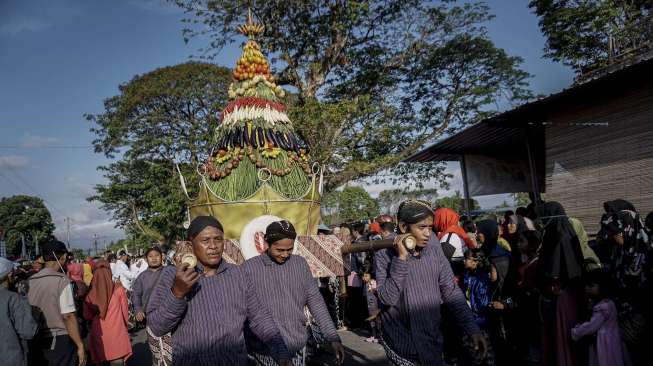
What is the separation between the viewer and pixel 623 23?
1377cm

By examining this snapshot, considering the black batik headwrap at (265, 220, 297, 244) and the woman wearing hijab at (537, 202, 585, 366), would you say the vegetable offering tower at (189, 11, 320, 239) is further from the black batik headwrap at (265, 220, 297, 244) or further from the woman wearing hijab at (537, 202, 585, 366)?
the woman wearing hijab at (537, 202, 585, 366)

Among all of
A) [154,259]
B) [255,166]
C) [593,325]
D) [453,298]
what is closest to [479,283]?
[593,325]

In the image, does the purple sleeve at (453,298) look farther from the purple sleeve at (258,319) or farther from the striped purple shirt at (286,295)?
the purple sleeve at (258,319)

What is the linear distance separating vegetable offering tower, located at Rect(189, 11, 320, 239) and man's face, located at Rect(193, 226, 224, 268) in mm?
2867

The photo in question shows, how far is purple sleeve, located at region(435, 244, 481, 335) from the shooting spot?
11.2 feet

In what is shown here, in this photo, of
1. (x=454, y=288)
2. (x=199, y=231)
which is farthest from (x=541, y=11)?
(x=199, y=231)

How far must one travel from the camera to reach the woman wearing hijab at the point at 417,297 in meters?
3.28

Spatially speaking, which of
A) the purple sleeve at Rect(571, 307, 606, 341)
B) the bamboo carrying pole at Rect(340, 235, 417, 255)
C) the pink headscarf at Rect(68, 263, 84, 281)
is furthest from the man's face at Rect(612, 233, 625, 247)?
the pink headscarf at Rect(68, 263, 84, 281)

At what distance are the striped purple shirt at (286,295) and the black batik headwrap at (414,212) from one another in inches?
39.7

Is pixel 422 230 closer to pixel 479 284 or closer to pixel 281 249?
pixel 281 249

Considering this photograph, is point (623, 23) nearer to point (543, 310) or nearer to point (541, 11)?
point (541, 11)

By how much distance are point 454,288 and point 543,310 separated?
2.23 m

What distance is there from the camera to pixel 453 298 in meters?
3.47

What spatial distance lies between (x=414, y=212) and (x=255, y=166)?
302cm
